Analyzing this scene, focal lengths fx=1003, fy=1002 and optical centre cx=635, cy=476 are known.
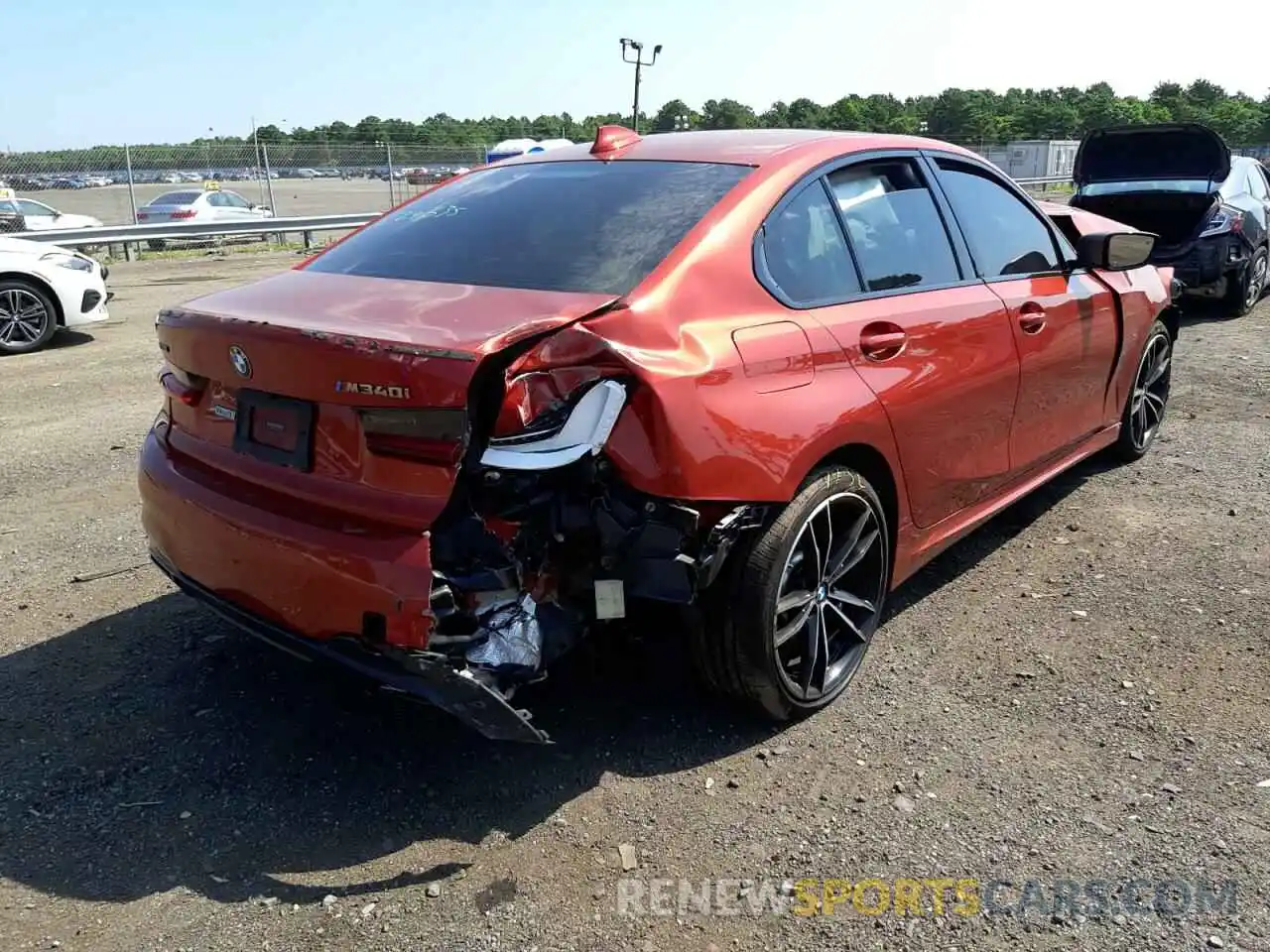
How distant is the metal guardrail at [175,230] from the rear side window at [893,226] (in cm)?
1063

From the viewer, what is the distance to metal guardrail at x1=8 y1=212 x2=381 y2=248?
14773 millimetres

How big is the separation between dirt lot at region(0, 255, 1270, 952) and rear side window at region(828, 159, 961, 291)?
1.33 m

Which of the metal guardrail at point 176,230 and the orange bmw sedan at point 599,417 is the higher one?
the metal guardrail at point 176,230

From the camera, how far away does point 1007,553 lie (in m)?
4.53

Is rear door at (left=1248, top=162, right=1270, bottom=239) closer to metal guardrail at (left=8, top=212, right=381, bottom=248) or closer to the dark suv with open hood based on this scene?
the dark suv with open hood

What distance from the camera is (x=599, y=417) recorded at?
2469 mm

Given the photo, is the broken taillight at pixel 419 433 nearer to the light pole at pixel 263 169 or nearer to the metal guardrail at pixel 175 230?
the metal guardrail at pixel 175 230

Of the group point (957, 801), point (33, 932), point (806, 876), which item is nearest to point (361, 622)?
point (33, 932)

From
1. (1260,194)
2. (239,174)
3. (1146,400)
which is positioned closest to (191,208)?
(239,174)

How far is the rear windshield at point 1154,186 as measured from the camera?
383 inches

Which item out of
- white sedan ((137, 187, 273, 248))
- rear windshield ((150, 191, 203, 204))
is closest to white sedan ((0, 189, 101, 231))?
white sedan ((137, 187, 273, 248))

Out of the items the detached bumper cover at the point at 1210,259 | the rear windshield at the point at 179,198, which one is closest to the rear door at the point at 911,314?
the detached bumper cover at the point at 1210,259

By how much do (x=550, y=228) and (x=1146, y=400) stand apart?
4.03 metres

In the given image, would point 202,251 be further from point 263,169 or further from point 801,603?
point 801,603
